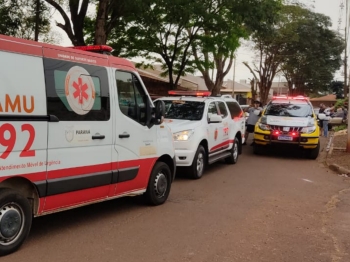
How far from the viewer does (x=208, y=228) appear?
6.07 meters

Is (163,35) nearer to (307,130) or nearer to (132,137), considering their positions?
(307,130)

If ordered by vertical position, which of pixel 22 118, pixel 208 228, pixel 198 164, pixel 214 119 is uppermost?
pixel 22 118

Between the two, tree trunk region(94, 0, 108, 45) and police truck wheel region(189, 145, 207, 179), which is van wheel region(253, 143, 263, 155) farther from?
tree trunk region(94, 0, 108, 45)

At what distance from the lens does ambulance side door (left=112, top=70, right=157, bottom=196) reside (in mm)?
6211

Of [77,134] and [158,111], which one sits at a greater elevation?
[158,111]

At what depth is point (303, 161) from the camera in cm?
1377

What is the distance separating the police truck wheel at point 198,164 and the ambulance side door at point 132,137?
278 centimetres

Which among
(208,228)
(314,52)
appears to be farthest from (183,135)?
(314,52)

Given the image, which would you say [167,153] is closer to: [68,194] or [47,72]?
[68,194]

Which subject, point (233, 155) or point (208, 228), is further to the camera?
point (233, 155)

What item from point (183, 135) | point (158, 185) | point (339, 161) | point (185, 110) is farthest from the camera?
point (339, 161)

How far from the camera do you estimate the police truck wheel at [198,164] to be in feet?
31.9

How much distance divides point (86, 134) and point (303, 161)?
9599 millimetres

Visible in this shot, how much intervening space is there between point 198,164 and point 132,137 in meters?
3.72
